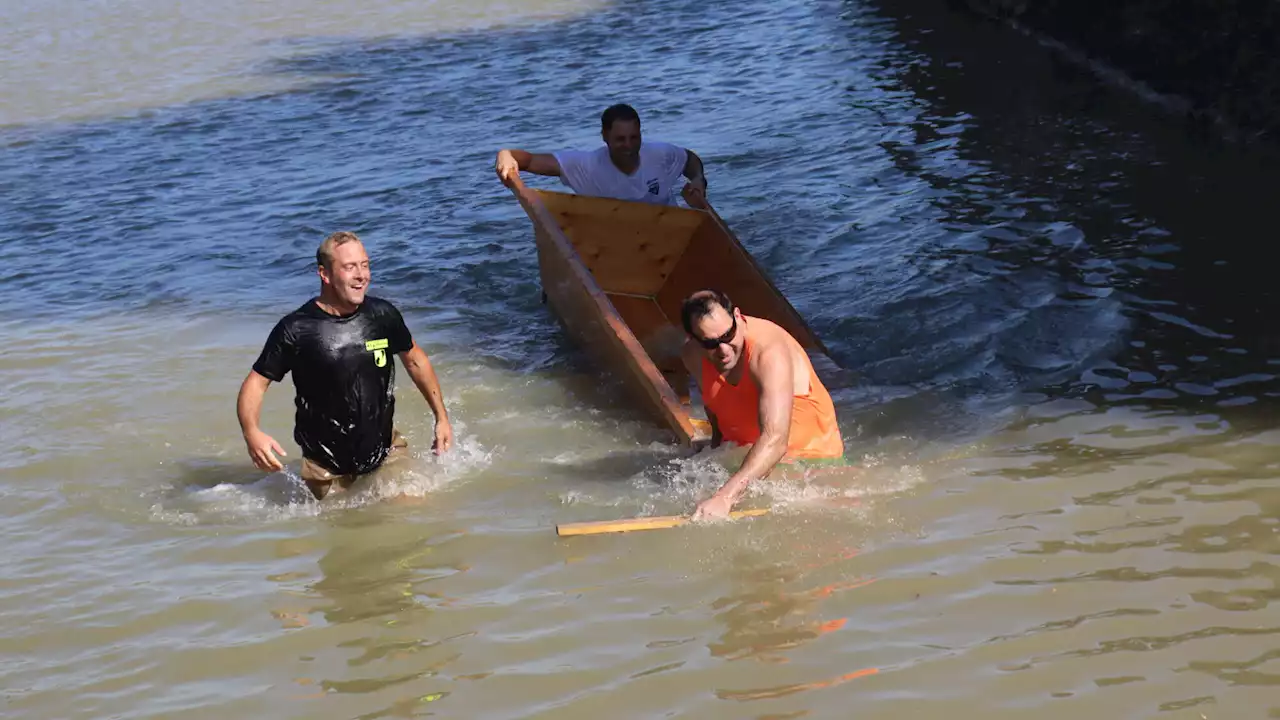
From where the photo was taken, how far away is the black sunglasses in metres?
6.33

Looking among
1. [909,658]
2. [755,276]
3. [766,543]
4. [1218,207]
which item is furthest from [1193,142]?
[909,658]

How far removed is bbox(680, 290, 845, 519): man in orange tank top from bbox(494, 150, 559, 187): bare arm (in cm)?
302

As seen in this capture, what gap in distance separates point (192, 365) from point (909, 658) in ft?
20.1

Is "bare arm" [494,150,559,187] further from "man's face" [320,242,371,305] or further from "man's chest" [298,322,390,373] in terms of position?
"man's face" [320,242,371,305]

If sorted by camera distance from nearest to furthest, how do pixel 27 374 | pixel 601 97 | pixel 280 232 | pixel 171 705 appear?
pixel 171 705 < pixel 27 374 < pixel 280 232 < pixel 601 97

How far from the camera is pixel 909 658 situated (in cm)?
524

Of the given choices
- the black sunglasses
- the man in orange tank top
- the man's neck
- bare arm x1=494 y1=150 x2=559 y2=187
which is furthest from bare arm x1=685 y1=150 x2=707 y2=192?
the black sunglasses

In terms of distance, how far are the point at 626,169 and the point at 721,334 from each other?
12.9ft

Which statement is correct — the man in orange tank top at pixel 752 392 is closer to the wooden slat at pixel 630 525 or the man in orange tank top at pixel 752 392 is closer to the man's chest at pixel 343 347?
the wooden slat at pixel 630 525

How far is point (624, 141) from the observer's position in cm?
983

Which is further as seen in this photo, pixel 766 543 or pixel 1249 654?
pixel 766 543

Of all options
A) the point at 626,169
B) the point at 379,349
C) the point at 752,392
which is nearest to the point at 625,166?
the point at 626,169

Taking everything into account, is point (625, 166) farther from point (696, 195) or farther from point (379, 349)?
point (379, 349)

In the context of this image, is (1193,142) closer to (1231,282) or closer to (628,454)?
(1231,282)
